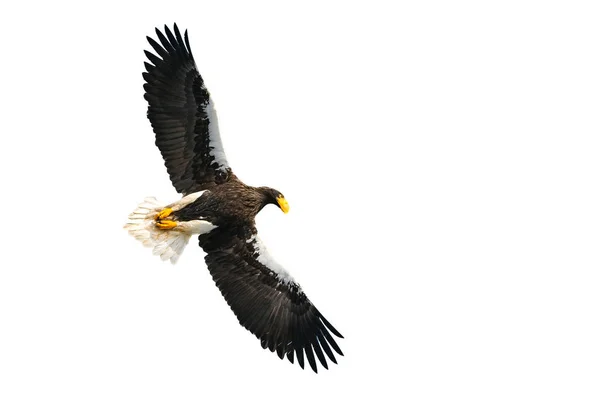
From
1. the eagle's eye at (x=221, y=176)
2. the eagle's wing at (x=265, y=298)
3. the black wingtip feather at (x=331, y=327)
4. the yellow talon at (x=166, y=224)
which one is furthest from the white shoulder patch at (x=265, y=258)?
the yellow talon at (x=166, y=224)

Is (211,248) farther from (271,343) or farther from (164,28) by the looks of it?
(164,28)

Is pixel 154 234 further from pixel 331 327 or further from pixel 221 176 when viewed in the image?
pixel 331 327

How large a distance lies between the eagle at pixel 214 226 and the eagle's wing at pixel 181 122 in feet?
0.03

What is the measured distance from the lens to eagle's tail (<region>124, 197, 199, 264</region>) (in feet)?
34.0

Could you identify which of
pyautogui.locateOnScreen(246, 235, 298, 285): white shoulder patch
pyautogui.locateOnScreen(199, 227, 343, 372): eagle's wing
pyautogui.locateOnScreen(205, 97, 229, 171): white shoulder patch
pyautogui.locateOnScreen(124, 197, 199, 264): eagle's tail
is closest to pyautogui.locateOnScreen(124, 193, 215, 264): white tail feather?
pyautogui.locateOnScreen(124, 197, 199, 264): eagle's tail

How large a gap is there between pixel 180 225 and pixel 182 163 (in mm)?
670

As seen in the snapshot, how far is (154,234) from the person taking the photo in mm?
10375

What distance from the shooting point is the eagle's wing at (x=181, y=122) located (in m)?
10.3

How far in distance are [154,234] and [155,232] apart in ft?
0.08

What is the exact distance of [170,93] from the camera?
34.0ft

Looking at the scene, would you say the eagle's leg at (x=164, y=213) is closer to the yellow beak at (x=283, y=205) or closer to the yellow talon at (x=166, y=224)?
the yellow talon at (x=166, y=224)

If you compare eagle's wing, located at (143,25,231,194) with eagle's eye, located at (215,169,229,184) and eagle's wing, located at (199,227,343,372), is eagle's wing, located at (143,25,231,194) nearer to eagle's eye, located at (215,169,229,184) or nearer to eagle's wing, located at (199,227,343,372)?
eagle's eye, located at (215,169,229,184)

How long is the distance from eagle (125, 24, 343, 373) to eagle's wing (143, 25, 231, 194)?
11 millimetres

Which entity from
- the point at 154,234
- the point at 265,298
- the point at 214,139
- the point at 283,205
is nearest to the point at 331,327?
the point at 265,298
